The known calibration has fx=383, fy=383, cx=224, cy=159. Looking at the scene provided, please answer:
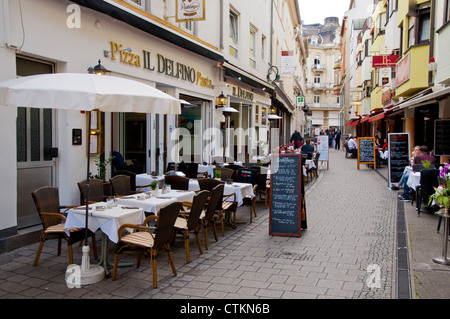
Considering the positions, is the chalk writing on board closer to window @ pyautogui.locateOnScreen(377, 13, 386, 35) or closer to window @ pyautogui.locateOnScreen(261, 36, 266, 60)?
window @ pyautogui.locateOnScreen(261, 36, 266, 60)

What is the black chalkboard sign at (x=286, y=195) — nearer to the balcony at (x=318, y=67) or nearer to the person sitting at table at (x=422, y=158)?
the person sitting at table at (x=422, y=158)

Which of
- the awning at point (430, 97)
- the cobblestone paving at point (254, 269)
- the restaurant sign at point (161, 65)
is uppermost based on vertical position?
the restaurant sign at point (161, 65)

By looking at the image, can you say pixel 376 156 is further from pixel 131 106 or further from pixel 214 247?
pixel 131 106

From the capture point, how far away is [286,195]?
6867 millimetres

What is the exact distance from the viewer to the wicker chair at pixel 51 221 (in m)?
5.03

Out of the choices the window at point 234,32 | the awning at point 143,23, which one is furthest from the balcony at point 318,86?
the awning at point 143,23

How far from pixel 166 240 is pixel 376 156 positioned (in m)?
16.7

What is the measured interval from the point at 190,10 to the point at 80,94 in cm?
610

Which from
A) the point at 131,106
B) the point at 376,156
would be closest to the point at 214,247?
the point at 131,106

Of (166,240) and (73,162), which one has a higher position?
(73,162)

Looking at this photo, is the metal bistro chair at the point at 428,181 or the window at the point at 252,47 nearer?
the metal bistro chair at the point at 428,181

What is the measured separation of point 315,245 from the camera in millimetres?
6312

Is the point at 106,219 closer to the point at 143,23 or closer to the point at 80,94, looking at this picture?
the point at 80,94

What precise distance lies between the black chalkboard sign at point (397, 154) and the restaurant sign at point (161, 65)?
6.29m
